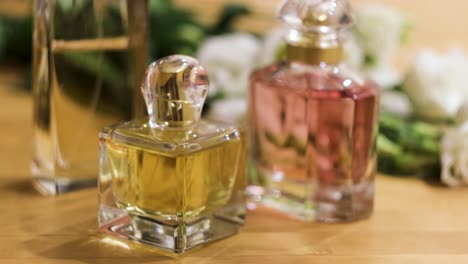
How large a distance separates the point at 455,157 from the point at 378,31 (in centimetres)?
28

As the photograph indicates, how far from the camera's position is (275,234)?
82 cm

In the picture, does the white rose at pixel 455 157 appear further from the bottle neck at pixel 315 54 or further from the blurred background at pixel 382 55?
→ the bottle neck at pixel 315 54

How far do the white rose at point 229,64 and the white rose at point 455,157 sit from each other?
0.92 ft

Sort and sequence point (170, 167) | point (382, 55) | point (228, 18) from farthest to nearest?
1. point (228, 18)
2. point (382, 55)
3. point (170, 167)

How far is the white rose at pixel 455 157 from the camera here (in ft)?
3.14

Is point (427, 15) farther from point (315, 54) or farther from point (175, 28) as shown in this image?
point (315, 54)

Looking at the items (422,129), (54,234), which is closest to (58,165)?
(54,234)

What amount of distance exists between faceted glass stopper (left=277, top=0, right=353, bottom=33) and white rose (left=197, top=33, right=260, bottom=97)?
0.96ft

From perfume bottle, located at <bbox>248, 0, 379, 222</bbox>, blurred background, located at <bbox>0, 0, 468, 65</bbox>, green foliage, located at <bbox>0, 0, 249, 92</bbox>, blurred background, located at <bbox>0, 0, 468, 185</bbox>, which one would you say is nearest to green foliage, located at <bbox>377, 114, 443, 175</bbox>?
blurred background, located at <bbox>0, 0, 468, 185</bbox>

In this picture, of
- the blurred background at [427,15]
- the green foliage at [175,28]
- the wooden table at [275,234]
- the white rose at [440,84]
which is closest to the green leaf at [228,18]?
the green foliage at [175,28]

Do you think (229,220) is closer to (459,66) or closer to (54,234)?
(54,234)

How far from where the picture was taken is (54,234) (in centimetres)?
81

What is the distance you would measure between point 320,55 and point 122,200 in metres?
0.23

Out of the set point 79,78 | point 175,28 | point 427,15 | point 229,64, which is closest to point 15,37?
point 175,28
